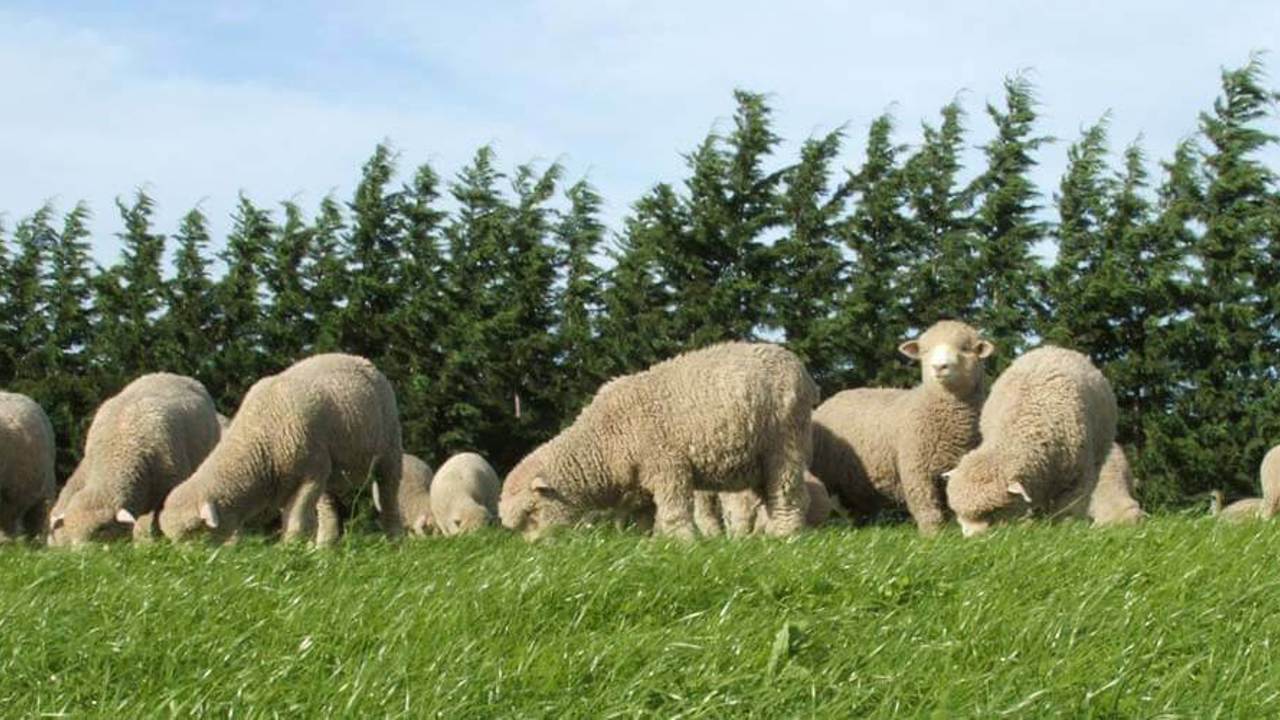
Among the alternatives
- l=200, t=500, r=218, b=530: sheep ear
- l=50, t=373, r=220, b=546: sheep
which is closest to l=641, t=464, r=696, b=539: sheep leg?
l=200, t=500, r=218, b=530: sheep ear

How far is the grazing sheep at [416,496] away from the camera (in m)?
21.2

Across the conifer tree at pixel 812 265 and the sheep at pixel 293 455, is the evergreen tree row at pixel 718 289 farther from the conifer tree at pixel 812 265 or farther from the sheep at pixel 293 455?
the sheep at pixel 293 455

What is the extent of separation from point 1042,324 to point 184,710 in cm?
1857

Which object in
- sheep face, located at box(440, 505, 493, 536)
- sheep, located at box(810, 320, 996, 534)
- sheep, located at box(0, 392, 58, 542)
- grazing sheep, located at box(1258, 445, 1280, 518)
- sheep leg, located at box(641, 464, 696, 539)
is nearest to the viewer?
sheep leg, located at box(641, 464, 696, 539)

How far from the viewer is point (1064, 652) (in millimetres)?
5848

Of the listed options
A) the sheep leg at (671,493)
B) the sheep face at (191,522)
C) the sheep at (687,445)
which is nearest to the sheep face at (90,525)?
the sheep face at (191,522)

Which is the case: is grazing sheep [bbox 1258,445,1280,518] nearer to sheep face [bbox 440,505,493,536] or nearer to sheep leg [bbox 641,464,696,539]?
sheep leg [bbox 641,464,696,539]

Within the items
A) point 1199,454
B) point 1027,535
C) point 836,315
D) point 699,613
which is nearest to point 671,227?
point 836,315

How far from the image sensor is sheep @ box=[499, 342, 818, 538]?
12719 mm

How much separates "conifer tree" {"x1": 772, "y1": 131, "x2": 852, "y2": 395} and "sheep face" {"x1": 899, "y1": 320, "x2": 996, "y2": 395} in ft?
29.3

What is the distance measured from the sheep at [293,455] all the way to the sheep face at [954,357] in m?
4.43

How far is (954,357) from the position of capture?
1386 cm

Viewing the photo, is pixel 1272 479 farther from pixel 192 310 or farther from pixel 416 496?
pixel 192 310

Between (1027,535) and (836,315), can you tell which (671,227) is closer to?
(836,315)
